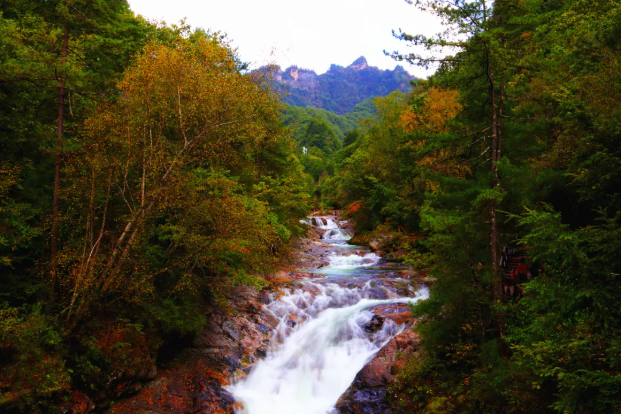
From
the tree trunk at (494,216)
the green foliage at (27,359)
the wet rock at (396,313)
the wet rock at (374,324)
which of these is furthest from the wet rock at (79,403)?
the tree trunk at (494,216)

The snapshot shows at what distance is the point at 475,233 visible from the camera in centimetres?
906

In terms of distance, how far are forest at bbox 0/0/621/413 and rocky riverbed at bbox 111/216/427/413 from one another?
0.94 meters

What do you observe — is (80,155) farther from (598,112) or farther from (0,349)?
(598,112)

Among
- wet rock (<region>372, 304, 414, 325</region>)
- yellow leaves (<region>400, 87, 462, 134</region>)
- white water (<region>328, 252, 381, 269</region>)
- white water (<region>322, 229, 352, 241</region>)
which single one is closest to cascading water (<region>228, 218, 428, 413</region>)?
wet rock (<region>372, 304, 414, 325</region>)

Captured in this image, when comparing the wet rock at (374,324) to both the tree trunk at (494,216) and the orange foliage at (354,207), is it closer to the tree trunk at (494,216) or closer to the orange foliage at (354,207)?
the tree trunk at (494,216)

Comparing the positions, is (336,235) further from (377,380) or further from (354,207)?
(377,380)

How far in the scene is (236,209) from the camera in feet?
35.5

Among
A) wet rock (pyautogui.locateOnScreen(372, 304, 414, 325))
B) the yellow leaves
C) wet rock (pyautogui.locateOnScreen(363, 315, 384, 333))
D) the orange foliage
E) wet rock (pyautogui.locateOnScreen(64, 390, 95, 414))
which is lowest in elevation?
wet rock (pyautogui.locateOnScreen(363, 315, 384, 333))

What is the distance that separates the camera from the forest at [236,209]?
6.37m

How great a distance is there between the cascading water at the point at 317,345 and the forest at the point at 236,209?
2.50 m

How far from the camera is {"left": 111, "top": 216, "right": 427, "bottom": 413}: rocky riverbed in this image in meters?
10.2

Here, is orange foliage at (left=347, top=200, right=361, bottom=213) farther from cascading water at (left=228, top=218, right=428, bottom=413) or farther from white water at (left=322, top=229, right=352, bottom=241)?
cascading water at (left=228, top=218, right=428, bottom=413)

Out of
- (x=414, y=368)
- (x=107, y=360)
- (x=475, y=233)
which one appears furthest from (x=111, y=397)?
(x=475, y=233)

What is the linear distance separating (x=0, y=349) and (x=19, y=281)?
2165 mm
